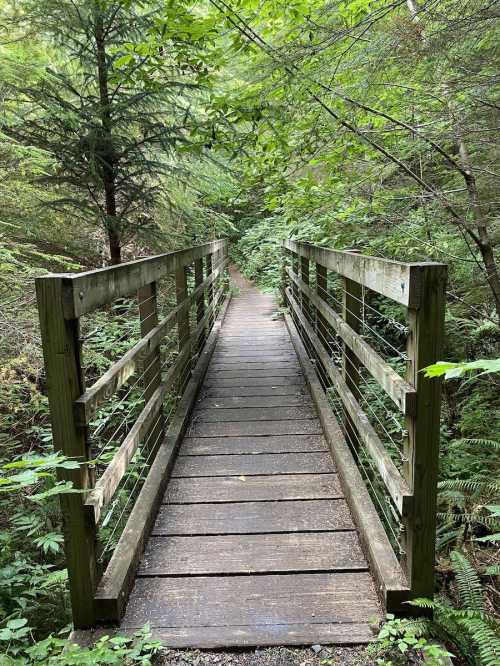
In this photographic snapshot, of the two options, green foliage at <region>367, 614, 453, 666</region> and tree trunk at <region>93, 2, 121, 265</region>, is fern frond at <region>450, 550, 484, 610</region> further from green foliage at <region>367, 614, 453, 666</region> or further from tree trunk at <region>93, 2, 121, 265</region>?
tree trunk at <region>93, 2, 121, 265</region>

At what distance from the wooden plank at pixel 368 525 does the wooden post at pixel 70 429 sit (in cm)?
118

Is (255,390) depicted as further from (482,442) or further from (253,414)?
(482,442)

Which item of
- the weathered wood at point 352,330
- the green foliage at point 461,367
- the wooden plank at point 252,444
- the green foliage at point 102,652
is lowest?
the wooden plank at point 252,444

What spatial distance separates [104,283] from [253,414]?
2.52 metres

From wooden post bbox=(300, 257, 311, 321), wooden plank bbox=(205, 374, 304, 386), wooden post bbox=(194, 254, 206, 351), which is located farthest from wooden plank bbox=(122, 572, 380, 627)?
wooden post bbox=(300, 257, 311, 321)

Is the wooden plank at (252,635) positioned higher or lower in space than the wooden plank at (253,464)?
higher

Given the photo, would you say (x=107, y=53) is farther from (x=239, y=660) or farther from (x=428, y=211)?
(x=239, y=660)

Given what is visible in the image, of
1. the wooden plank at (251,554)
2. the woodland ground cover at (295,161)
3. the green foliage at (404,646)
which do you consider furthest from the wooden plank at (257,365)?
the green foliage at (404,646)

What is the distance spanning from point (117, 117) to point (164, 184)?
94 centimetres

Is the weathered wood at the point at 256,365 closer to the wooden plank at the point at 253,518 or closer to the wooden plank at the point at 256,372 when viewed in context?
the wooden plank at the point at 256,372

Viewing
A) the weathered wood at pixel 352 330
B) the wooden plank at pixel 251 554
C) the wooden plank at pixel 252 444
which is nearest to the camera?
the wooden plank at pixel 251 554

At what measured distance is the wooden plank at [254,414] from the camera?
4.24 meters

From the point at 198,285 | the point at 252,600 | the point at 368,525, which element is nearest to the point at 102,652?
the point at 252,600

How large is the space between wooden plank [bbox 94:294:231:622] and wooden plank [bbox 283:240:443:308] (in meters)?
1.63
